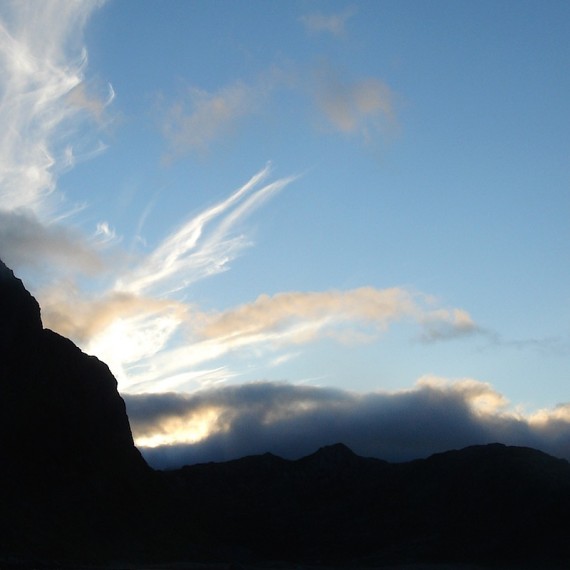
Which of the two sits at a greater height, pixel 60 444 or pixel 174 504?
pixel 60 444

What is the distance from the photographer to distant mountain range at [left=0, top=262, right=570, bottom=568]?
74438mm

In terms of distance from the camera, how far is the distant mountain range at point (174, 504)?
74438mm

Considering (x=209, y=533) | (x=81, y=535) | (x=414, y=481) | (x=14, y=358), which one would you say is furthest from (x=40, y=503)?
(x=414, y=481)

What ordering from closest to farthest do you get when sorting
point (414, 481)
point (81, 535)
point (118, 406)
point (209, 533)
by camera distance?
point (81, 535)
point (118, 406)
point (209, 533)
point (414, 481)

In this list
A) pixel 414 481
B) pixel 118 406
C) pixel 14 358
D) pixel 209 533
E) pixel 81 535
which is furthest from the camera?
pixel 414 481

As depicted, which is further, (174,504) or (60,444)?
(174,504)

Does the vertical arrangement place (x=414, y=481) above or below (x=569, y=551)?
above

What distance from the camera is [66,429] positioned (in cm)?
8356

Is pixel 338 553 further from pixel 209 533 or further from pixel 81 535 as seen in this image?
pixel 81 535

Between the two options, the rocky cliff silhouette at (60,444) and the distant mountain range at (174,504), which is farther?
the distant mountain range at (174,504)

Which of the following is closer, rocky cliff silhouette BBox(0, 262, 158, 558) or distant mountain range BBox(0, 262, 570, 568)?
rocky cliff silhouette BBox(0, 262, 158, 558)

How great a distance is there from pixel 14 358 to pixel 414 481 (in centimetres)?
5913

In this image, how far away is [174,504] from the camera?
316ft

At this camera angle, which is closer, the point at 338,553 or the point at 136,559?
the point at 136,559
